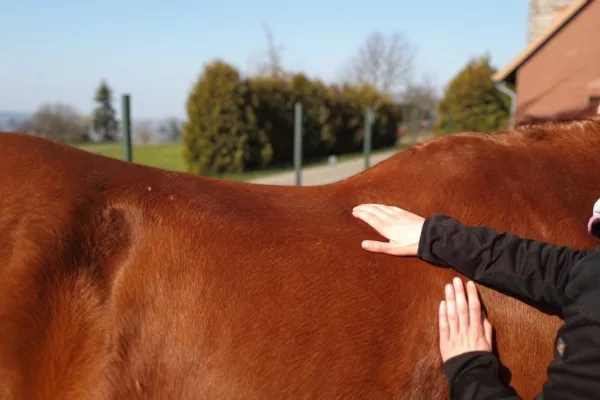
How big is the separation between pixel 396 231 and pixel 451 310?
0.28 meters

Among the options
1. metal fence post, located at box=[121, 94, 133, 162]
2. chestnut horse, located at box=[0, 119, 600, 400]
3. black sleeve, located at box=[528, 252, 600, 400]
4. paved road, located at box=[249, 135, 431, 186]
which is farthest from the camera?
paved road, located at box=[249, 135, 431, 186]

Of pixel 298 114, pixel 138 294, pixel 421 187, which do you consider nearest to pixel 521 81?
pixel 298 114

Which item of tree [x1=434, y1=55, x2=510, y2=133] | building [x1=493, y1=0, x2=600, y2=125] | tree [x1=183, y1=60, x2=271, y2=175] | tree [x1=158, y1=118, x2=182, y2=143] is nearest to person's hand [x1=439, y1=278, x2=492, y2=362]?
building [x1=493, y1=0, x2=600, y2=125]

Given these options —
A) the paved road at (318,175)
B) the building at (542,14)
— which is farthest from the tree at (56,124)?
the building at (542,14)

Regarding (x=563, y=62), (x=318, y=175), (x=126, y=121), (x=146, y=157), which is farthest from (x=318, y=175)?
(x=126, y=121)

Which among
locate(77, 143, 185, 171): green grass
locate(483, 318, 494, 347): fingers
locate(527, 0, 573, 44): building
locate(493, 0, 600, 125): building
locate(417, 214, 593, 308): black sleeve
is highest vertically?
locate(527, 0, 573, 44): building

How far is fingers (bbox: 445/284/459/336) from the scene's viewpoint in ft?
5.31

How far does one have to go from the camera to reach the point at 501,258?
5.29ft

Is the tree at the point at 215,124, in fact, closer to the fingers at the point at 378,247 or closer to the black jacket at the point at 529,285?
the fingers at the point at 378,247

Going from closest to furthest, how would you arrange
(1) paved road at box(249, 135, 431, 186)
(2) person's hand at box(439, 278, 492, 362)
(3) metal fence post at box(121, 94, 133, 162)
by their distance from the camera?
(2) person's hand at box(439, 278, 492, 362) → (3) metal fence post at box(121, 94, 133, 162) → (1) paved road at box(249, 135, 431, 186)

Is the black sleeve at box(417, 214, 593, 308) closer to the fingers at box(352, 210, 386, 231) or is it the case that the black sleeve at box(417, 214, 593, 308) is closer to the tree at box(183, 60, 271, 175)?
the fingers at box(352, 210, 386, 231)

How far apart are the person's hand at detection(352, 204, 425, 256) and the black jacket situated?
33 millimetres

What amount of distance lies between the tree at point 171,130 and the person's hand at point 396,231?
1007 inches

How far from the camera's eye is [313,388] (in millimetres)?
1518
